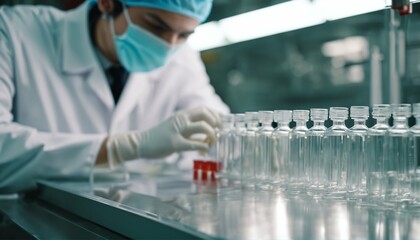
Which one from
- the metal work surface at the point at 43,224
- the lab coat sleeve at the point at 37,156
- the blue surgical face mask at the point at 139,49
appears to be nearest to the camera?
the metal work surface at the point at 43,224

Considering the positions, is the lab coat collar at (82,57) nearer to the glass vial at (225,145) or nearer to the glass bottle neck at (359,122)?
the glass vial at (225,145)

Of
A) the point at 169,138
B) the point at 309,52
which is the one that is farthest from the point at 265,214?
the point at 309,52

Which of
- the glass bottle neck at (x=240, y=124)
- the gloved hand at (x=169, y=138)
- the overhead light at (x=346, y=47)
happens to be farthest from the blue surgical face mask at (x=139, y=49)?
the overhead light at (x=346, y=47)

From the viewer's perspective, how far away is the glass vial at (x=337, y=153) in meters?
1.23

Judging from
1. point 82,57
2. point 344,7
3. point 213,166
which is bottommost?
point 213,166

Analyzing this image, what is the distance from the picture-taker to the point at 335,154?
126 cm

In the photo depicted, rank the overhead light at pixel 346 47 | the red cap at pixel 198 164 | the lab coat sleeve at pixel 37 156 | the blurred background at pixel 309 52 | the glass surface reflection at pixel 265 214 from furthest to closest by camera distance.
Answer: the overhead light at pixel 346 47
the blurred background at pixel 309 52
the red cap at pixel 198 164
the lab coat sleeve at pixel 37 156
the glass surface reflection at pixel 265 214

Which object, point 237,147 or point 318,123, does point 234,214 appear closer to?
point 318,123

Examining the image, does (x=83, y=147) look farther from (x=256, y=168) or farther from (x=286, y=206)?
(x=286, y=206)

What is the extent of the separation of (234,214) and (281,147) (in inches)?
18.5

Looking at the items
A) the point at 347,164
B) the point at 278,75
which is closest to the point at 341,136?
the point at 347,164

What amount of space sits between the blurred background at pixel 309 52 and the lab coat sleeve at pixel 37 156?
109 centimetres

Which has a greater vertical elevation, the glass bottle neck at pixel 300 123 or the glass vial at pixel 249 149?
the glass bottle neck at pixel 300 123

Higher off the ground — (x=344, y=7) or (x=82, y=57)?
Answer: (x=344, y=7)
